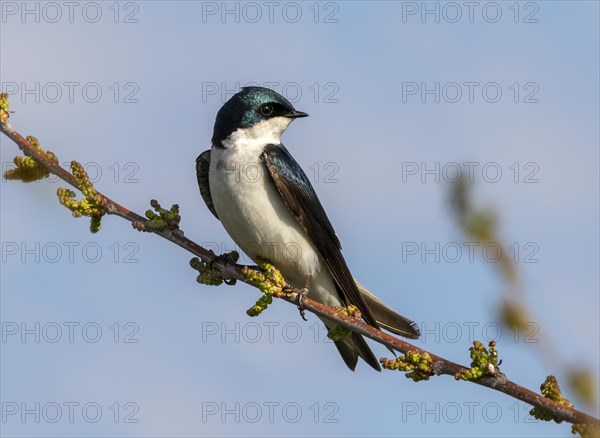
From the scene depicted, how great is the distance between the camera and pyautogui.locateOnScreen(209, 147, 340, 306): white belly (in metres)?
6.38

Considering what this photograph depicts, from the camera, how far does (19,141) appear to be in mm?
4246

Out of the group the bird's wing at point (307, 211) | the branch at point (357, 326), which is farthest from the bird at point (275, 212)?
the branch at point (357, 326)

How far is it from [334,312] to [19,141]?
1.87 m

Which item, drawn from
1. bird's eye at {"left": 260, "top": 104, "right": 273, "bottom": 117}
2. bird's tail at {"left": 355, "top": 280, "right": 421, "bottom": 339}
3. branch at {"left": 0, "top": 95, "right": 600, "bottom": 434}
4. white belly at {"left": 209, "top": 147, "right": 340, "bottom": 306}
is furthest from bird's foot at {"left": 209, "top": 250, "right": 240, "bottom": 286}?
bird's eye at {"left": 260, "top": 104, "right": 273, "bottom": 117}

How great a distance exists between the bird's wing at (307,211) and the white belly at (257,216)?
0.07 m

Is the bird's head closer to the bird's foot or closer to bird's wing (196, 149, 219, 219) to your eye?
bird's wing (196, 149, 219, 219)

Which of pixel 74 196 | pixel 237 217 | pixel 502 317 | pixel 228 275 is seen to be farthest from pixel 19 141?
pixel 502 317

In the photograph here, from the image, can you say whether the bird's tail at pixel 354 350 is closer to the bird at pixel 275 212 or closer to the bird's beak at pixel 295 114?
the bird at pixel 275 212

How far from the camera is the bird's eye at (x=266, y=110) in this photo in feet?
23.2

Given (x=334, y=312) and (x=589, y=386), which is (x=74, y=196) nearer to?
(x=334, y=312)

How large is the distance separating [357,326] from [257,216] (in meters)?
2.41

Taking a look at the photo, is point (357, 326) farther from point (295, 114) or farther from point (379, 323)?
point (295, 114)

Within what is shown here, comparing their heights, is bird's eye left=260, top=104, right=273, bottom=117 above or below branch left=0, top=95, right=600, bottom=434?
above

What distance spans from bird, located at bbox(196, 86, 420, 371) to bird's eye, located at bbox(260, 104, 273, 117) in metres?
0.04
